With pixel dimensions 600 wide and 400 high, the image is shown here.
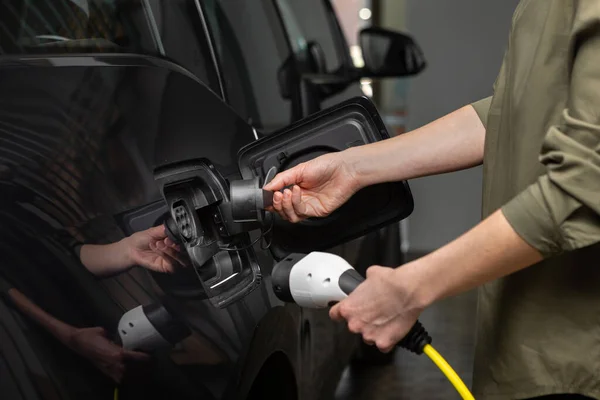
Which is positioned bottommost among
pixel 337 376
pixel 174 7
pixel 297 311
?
pixel 337 376

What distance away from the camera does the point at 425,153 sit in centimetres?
146

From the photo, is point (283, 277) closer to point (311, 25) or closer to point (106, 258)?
point (106, 258)

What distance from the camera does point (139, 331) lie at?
1041mm

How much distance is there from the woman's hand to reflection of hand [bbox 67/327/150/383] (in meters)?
0.50

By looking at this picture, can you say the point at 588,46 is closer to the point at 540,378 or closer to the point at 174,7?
the point at 540,378

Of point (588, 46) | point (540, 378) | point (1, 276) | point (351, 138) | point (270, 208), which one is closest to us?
point (1, 276)

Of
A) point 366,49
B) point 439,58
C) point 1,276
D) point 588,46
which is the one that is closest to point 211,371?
point 1,276

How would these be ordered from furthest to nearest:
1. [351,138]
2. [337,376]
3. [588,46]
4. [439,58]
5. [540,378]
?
[439,58] < [337,376] < [351,138] < [540,378] < [588,46]

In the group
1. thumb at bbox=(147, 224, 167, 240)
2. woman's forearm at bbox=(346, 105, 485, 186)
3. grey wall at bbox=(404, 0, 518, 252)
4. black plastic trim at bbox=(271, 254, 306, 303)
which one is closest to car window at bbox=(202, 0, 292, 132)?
woman's forearm at bbox=(346, 105, 485, 186)

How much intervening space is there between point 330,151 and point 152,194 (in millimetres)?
463

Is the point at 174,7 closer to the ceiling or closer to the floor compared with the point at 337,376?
closer to the ceiling

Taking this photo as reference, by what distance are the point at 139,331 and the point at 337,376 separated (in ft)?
4.34

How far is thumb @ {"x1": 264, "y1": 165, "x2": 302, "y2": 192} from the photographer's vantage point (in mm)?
1401

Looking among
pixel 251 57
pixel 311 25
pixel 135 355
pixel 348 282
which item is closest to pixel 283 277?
pixel 348 282
